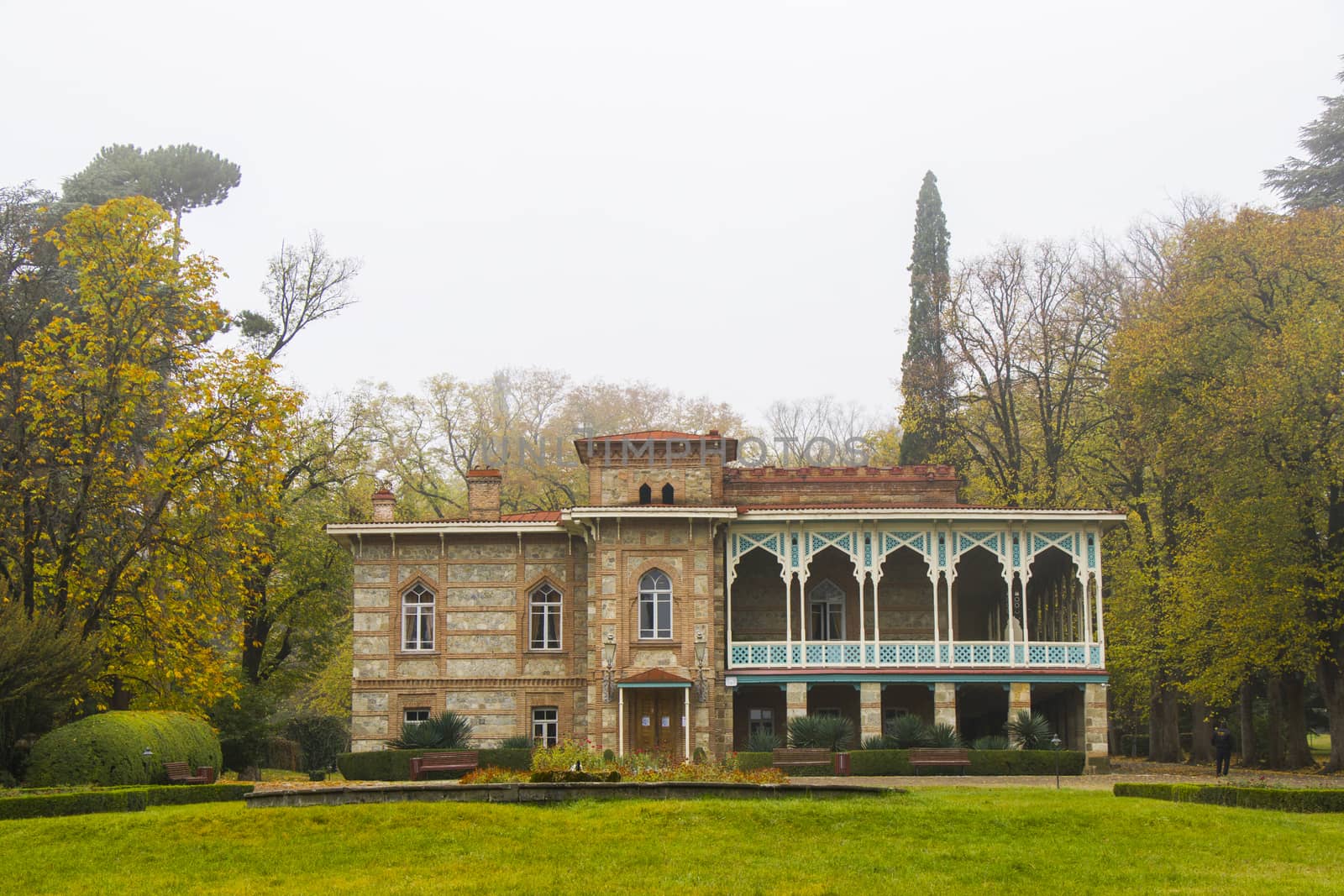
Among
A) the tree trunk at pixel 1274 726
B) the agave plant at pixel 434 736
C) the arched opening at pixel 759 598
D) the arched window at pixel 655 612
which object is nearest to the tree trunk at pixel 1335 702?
the tree trunk at pixel 1274 726

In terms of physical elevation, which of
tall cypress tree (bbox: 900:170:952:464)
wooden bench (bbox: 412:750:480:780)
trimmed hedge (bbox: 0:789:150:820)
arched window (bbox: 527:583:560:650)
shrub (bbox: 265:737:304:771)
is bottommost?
shrub (bbox: 265:737:304:771)

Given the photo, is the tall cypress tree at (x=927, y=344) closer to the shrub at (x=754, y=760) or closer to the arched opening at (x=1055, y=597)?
the arched opening at (x=1055, y=597)

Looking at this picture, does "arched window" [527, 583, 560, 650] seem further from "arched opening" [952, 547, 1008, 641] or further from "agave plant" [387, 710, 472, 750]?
"arched opening" [952, 547, 1008, 641]

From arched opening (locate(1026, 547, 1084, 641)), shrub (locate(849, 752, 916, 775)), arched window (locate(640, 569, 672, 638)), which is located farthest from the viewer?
arched opening (locate(1026, 547, 1084, 641))

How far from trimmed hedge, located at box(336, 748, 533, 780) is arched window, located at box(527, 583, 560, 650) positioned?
14.4 ft

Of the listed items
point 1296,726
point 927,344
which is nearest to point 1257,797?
point 1296,726

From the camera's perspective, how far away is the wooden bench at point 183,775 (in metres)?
28.2

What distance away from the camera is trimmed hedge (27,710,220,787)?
2656 cm

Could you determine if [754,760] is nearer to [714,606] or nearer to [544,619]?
[714,606]

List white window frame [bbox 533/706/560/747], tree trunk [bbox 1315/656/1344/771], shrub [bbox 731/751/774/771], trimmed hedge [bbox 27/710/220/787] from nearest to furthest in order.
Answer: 1. trimmed hedge [bbox 27/710/220/787]
2. shrub [bbox 731/751/774/771]
3. tree trunk [bbox 1315/656/1344/771]
4. white window frame [bbox 533/706/560/747]

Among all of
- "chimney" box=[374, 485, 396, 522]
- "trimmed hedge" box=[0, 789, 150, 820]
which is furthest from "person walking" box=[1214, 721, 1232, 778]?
"chimney" box=[374, 485, 396, 522]

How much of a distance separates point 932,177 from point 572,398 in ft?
73.4

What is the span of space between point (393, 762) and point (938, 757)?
1291 centimetres

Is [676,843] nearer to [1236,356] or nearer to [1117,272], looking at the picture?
[1236,356]
